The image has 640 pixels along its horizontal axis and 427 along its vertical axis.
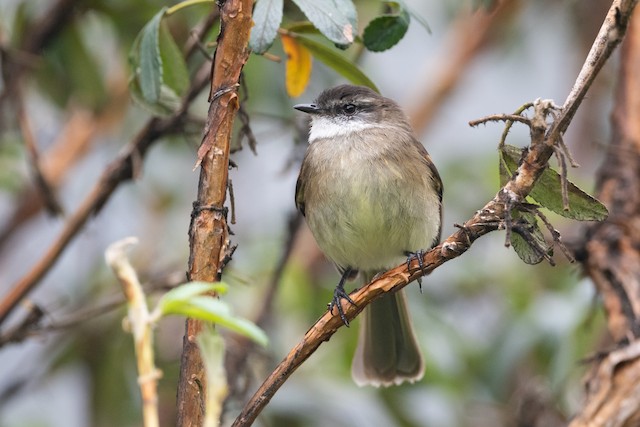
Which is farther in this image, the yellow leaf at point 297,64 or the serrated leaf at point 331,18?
the yellow leaf at point 297,64

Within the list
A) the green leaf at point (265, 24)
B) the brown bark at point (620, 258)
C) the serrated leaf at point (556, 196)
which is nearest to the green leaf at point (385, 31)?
the green leaf at point (265, 24)

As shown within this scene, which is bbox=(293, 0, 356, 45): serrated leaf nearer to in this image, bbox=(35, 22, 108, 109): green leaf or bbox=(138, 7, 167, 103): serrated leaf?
bbox=(138, 7, 167, 103): serrated leaf

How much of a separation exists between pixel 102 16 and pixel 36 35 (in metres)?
0.31

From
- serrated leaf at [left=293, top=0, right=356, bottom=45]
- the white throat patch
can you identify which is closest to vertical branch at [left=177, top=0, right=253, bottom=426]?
serrated leaf at [left=293, top=0, right=356, bottom=45]

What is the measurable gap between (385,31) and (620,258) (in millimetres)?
1282

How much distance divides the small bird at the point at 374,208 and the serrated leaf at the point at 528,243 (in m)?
1.36

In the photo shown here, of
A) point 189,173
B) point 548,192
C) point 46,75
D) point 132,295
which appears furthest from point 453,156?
point 132,295

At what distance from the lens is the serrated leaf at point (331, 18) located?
2.42m

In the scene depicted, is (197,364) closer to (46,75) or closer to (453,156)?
(46,75)

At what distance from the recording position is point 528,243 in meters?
2.09

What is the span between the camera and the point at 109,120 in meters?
4.88

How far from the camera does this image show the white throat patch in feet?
13.3

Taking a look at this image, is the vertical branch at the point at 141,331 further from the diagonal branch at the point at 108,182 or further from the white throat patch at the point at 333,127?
the white throat patch at the point at 333,127

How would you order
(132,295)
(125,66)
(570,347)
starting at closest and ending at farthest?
1. (132,295)
2. (570,347)
3. (125,66)
